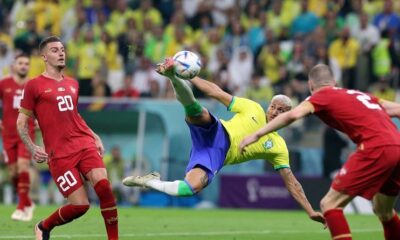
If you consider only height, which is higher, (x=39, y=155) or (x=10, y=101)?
(x=39, y=155)

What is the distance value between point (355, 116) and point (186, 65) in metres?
2.12

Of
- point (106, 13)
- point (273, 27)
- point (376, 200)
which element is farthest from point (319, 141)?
point (376, 200)

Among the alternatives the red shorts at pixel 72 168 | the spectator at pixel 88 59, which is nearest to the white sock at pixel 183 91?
the red shorts at pixel 72 168

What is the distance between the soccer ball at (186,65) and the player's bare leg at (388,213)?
2572 millimetres

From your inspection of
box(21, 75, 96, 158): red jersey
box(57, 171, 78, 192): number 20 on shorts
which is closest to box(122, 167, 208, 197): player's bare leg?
box(57, 171, 78, 192): number 20 on shorts

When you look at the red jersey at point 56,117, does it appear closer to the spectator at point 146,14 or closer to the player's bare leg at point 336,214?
the player's bare leg at point 336,214

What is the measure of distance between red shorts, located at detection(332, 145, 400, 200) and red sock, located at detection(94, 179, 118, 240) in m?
2.97

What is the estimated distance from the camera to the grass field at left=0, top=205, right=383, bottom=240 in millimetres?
15312

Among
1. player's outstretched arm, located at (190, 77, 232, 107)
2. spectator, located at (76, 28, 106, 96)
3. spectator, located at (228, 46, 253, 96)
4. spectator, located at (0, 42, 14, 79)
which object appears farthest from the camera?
spectator, located at (0, 42, 14, 79)

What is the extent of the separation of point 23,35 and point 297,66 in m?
7.72

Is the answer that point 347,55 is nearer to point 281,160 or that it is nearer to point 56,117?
point 281,160

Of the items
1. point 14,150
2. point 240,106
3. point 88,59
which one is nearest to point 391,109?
point 240,106

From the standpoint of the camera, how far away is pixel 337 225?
35.2 feet

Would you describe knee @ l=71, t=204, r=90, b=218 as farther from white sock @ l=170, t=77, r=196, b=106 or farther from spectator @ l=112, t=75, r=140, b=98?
spectator @ l=112, t=75, r=140, b=98
